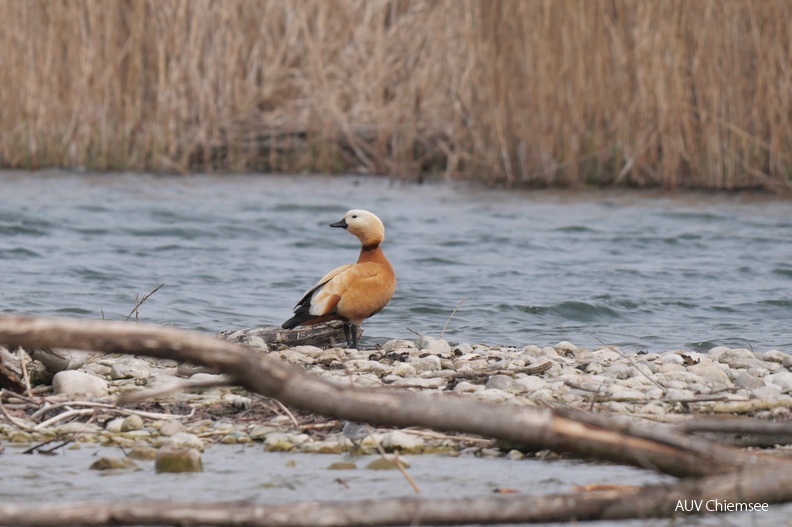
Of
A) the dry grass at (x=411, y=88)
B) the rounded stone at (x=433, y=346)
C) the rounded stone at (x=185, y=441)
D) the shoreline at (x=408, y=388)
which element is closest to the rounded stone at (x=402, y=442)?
the shoreline at (x=408, y=388)

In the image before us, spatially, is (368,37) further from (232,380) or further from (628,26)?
(232,380)

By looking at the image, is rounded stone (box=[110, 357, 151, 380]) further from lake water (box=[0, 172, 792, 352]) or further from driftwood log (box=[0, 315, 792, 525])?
driftwood log (box=[0, 315, 792, 525])

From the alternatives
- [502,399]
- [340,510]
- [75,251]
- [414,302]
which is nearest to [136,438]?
[502,399]

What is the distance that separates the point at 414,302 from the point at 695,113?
452 cm

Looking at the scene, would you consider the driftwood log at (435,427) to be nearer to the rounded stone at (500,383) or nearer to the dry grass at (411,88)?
the rounded stone at (500,383)

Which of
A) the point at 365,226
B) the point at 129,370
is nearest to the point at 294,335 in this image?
the point at 365,226

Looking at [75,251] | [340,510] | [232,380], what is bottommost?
[75,251]

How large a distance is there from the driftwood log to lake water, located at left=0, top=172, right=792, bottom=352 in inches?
133

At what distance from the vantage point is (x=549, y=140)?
36.2 ft

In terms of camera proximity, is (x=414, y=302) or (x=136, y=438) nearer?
(x=136, y=438)

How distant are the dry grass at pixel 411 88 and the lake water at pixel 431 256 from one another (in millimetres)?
395

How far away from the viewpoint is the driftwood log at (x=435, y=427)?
2.29 meters

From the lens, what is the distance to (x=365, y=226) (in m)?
5.49

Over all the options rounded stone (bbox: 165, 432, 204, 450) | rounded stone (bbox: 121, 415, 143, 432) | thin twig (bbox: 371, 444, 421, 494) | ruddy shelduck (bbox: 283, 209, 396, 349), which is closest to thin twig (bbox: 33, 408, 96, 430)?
rounded stone (bbox: 121, 415, 143, 432)
